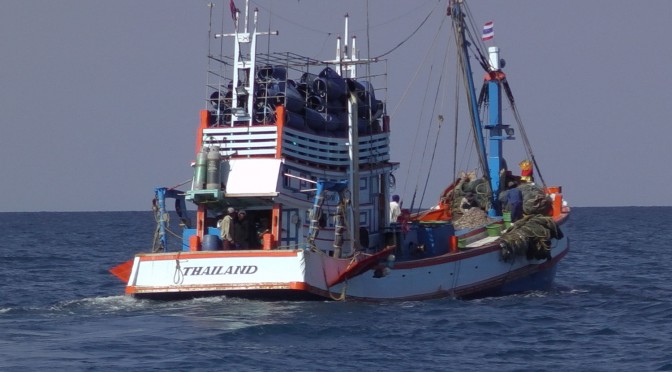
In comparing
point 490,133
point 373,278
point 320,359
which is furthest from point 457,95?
point 320,359

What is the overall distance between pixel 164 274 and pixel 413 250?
6964 millimetres

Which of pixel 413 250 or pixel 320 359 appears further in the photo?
pixel 413 250

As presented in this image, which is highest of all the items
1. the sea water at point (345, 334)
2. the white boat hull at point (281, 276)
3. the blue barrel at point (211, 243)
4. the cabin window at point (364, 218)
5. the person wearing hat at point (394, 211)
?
the person wearing hat at point (394, 211)

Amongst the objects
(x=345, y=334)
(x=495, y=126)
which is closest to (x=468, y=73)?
(x=495, y=126)

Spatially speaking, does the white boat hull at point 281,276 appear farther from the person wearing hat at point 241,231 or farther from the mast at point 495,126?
the mast at point 495,126

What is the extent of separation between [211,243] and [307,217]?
225cm

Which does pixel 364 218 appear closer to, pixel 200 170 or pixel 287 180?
pixel 287 180

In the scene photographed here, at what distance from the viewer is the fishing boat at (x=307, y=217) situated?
26.0 m

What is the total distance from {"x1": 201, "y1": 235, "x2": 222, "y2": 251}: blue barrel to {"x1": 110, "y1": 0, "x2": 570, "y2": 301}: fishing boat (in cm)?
4

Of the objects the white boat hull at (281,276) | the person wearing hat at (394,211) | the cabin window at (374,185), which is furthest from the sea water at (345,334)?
the person wearing hat at (394,211)

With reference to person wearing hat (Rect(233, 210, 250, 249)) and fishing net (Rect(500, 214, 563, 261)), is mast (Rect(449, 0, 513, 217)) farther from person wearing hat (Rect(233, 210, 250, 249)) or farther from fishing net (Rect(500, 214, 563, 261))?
person wearing hat (Rect(233, 210, 250, 249))

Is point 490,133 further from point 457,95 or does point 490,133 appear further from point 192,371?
point 192,371

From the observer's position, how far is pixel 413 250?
31.0m

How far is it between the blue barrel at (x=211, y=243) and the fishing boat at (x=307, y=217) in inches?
1.4
